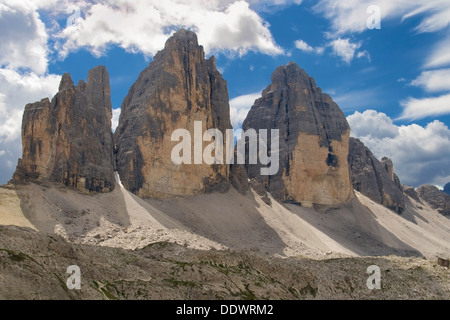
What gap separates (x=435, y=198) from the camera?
517 feet

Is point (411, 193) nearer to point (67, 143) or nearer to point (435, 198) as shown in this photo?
point (435, 198)

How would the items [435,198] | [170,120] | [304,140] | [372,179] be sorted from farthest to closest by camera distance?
[435,198], [372,179], [304,140], [170,120]

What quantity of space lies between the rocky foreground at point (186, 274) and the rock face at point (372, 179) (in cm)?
7919

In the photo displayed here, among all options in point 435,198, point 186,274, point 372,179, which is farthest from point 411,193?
point 186,274

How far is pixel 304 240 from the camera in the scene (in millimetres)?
77000

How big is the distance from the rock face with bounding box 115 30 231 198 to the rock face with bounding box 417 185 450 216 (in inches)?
3807

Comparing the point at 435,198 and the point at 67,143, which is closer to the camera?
the point at 67,143

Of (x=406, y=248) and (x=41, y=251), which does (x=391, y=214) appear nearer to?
(x=406, y=248)

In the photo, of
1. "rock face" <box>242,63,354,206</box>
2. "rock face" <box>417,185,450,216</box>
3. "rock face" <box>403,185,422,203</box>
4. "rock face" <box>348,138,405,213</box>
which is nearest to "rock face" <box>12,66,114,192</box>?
"rock face" <box>242,63,354,206</box>

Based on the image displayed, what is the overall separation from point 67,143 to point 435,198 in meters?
134

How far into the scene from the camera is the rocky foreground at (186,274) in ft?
81.1

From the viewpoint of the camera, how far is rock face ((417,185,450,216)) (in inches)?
5945

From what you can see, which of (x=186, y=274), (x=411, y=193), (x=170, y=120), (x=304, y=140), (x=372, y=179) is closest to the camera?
(x=186, y=274)
